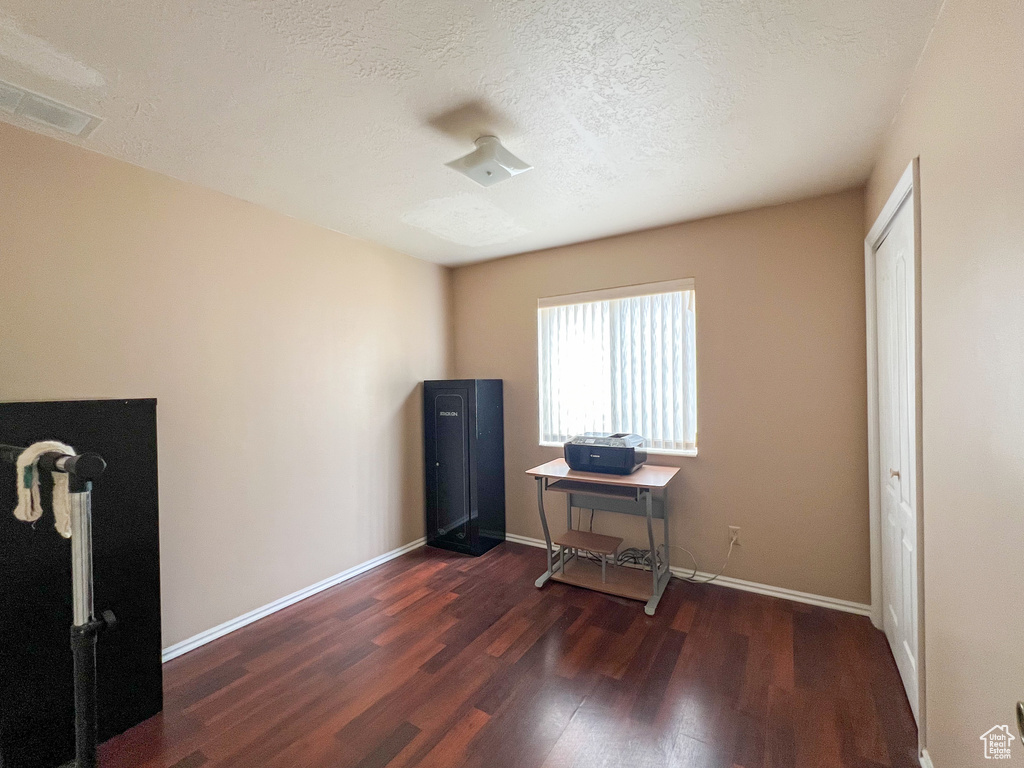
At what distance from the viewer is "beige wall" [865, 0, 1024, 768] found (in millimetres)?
954

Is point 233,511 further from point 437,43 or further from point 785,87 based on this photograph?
point 785,87

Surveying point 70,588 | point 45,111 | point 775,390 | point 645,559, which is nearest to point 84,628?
point 70,588

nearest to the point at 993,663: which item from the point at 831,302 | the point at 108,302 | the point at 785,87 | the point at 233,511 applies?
the point at 785,87

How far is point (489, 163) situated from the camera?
A: 2.03 meters

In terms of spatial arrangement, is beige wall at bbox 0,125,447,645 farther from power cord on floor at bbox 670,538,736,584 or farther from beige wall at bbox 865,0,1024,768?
beige wall at bbox 865,0,1024,768

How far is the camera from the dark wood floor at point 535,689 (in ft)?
5.51

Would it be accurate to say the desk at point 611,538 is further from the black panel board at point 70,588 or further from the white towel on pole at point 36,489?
the white towel on pole at point 36,489

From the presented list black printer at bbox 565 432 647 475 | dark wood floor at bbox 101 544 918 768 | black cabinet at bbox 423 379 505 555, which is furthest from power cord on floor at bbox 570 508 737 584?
black cabinet at bbox 423 379 505 555

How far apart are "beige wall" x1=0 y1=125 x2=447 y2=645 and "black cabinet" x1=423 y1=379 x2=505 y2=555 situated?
0.28 metres

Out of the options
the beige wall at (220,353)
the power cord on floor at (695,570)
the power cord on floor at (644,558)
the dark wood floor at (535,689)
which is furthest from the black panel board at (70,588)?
the power cord on floor at (695,570)

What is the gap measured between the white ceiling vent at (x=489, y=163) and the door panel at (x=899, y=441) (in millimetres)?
1672

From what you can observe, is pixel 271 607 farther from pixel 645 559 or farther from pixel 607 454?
pixel 645 559

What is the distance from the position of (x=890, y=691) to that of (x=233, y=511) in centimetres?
355

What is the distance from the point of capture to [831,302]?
105 inches
